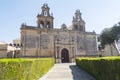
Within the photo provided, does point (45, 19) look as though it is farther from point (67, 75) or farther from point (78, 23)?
point (67, 75)

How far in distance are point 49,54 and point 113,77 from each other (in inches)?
1019

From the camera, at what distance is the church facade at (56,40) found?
102 feet

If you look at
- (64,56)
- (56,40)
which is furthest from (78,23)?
(64,56)

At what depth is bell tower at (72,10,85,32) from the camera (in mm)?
37531

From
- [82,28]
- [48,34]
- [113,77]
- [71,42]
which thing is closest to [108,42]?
[82,28]

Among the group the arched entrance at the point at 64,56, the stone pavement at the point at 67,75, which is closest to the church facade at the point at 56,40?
the arched entrance at the point at 64,56

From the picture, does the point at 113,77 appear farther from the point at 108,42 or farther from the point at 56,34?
the point at 108,42

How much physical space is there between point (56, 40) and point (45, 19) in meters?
5.05

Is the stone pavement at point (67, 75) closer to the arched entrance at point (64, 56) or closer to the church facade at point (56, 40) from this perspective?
the church facade at point (56, 40)

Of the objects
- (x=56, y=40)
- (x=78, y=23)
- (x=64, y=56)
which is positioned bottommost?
(x=64, y=56)

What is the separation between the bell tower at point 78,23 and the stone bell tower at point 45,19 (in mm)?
6032

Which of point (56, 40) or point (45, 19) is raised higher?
point (45, 19)

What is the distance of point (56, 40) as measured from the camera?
3397 cm

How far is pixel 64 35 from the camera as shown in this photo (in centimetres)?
3525
